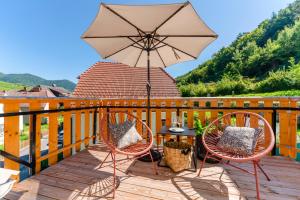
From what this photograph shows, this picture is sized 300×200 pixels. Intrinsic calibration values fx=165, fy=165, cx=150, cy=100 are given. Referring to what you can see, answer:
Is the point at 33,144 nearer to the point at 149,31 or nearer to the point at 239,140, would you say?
the point at 149,31

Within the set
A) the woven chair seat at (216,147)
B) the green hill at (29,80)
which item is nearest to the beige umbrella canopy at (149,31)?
the woven chair seat at (216,147)

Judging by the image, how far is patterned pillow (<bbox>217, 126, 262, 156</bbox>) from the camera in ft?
6.25

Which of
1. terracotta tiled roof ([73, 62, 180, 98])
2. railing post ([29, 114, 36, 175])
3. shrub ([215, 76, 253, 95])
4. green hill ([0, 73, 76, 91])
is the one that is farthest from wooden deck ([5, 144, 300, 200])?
green hill ([0, 73, 76, 91])

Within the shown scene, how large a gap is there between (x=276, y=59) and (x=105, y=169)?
94.1ft

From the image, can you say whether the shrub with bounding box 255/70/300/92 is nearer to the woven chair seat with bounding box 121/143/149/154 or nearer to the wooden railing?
the wooden railing

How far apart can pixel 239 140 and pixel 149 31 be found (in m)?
1.78

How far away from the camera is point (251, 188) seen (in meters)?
1.76

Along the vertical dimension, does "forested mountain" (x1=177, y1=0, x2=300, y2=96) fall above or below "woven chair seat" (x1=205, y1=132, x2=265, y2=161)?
above

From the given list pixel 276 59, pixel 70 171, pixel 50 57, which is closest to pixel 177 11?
pixel 70 171

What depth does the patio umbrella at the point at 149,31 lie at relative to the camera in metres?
1.77

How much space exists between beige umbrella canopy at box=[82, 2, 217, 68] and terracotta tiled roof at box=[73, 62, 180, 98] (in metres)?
7.69

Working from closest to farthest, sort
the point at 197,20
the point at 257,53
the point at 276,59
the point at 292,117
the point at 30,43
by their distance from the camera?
the point at 197,20
the point at 292,117
the point at 276,59
the point at 257,53
the point at 30,43

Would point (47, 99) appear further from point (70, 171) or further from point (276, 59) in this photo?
point (276, 59)

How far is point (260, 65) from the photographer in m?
24.5
